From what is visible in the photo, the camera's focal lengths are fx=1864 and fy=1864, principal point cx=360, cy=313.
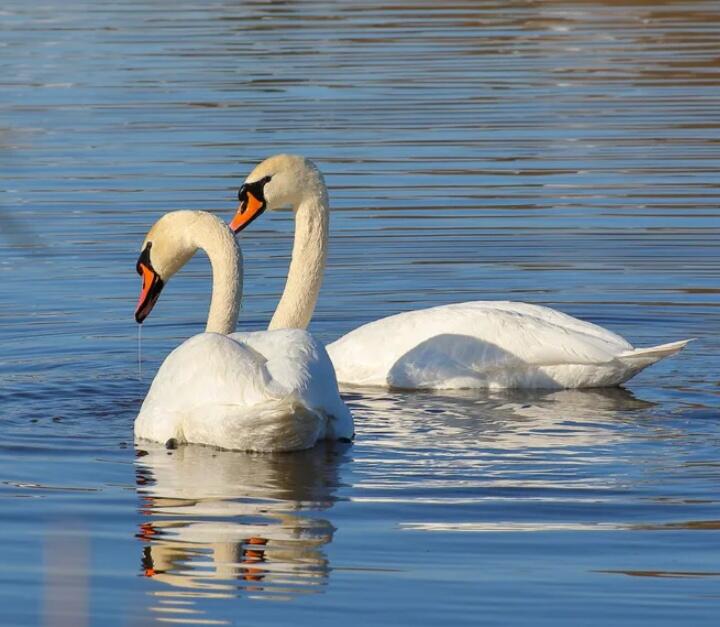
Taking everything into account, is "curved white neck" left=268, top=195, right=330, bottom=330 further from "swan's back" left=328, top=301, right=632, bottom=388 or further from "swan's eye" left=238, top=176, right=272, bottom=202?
"swan's back" left=328, top=301, right=632, bottom=388

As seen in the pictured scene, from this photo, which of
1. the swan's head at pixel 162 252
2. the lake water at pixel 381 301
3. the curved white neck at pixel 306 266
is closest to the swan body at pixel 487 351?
the lake water at pixel 381 301

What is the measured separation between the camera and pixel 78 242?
12922 mm

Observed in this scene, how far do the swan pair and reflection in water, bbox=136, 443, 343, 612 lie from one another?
0.15m

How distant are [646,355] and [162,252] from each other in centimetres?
241

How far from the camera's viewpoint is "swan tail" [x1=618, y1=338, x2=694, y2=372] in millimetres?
8711

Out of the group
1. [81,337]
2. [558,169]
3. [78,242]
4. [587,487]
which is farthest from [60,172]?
[587,487]

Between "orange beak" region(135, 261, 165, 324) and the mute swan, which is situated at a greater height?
"orange beak" region(135, 261, 165, 324)

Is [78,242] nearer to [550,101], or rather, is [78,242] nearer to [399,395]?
[399,395]

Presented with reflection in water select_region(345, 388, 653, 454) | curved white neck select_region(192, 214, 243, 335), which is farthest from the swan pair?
reflection in water select_region(345, 388, 653, 454)

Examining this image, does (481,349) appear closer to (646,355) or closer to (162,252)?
(646,355)

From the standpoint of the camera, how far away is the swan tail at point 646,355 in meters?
8.71

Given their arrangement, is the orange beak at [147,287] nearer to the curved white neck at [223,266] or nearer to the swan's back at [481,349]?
the curved white neck at [223,266]

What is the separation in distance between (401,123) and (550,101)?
2.07 meters

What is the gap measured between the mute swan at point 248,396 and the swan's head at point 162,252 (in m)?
1.24
